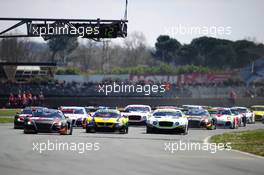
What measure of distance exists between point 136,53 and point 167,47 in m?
5.15

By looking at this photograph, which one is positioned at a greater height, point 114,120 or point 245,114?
point 114,120

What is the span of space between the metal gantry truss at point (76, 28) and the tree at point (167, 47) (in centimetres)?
8271

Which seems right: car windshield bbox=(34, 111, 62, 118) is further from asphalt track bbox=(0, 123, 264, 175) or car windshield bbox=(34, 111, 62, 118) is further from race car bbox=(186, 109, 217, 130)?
race car bbox=(186, 109, 217, 130)

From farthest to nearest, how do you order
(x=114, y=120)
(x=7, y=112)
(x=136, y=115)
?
1. (x=7, y=112)
2. (x=136, y=115)
3. (x=114, y=120)

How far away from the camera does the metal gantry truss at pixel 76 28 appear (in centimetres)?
3384

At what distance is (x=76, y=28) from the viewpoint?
1357 inches

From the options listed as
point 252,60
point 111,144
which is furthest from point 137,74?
point 111,144

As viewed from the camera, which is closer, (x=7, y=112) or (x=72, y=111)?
(x=72, y=111)

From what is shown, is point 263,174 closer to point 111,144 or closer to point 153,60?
point 111,144

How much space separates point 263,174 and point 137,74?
7059 centimetres

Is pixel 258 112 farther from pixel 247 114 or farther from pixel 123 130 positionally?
pixel 123 130

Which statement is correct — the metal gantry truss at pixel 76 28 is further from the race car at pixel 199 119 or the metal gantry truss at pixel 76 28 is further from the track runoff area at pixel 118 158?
the track runoff area at pixel 118 158

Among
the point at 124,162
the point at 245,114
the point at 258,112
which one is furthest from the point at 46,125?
the point at 258,112

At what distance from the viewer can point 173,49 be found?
11850cm
